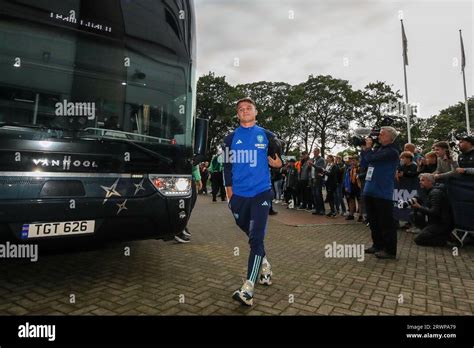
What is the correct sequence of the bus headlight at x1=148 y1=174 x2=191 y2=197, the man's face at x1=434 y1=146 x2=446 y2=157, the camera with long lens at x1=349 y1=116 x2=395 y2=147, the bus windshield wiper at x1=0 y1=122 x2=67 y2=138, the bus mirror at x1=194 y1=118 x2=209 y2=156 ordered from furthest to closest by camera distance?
1. the man's face at x1=434 y1=146 x2=446 y2=157
2. the camera with long lens at x1=349 y1=116 x2=395 y2=147
3. the bus mirror at x1=194 y1=118 x2=209 y2=156
4. the bus headlight at x1=148 y1=174 x2=191 y2=197
5. the bus windshield wiper at x1=0 y1=122 x2=67 y2=138

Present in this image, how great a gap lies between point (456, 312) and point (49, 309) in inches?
147

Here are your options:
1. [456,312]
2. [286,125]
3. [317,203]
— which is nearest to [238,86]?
[286,125]

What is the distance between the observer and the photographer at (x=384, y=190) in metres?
5.00

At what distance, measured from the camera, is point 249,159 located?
3357 millimetres

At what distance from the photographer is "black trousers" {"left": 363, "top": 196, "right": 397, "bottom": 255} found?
4.99 meters

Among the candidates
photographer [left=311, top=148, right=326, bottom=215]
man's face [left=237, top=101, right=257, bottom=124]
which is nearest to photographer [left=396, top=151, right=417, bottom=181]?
photographer [left=311, top=148, right=326, bottom=215]

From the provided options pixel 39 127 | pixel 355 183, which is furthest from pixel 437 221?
pixel 39 127

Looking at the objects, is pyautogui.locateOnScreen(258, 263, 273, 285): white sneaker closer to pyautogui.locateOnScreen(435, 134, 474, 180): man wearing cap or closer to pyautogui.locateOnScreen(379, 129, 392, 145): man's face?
pyautogui.locateOnScreen(379, 129, 392, 145): man's face

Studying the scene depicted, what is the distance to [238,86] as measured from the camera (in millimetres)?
49219

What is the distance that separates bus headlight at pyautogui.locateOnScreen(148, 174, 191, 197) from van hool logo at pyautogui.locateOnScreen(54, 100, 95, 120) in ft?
2.95

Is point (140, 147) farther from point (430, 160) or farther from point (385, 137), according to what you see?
point (430, 160)
